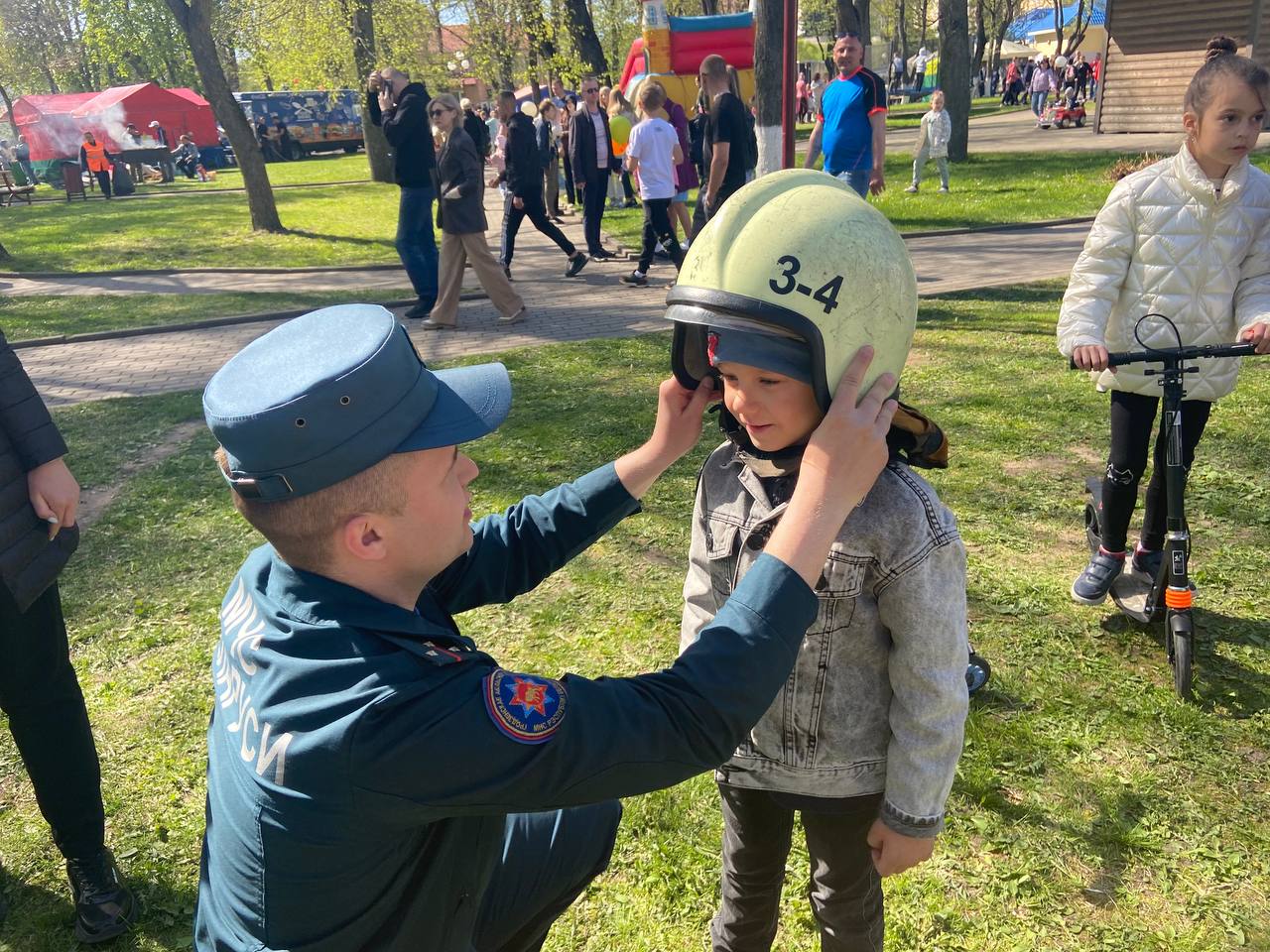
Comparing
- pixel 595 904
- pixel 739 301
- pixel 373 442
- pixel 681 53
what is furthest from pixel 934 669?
pixel 681 53

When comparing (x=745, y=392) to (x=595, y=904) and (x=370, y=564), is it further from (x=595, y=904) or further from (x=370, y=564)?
(x=595, y=904)

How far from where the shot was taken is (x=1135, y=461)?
377 cm

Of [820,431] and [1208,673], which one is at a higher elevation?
[820,431]

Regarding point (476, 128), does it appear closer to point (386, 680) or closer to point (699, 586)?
point (699, 586)

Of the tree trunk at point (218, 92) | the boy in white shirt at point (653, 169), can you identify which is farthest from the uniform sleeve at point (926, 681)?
the tree trunk at point (218, 92)

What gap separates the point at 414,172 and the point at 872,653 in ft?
27.3

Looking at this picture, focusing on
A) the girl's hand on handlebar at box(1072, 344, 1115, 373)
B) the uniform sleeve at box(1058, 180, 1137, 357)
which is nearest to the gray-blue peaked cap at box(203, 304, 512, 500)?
the girl's hand on handlebar at box(1072, 344, 1115, 373)

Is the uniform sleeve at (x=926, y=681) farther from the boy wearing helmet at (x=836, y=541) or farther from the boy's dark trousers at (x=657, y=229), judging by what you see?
the boy's dark trousers at (x=657, y=229)

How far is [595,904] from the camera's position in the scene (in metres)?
2.81

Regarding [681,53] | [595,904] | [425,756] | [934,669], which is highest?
[681,53]

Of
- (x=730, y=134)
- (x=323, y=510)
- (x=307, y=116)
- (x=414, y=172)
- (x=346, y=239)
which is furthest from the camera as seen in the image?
(x=307, y=116)

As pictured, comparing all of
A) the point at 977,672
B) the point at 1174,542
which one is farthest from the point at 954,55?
the point at 977,672

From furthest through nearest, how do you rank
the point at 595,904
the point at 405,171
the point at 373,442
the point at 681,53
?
the point at 681,53
the point at 405,171
the point at 595,904
the point at 373,442

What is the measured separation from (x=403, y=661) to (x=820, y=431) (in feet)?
2.54
